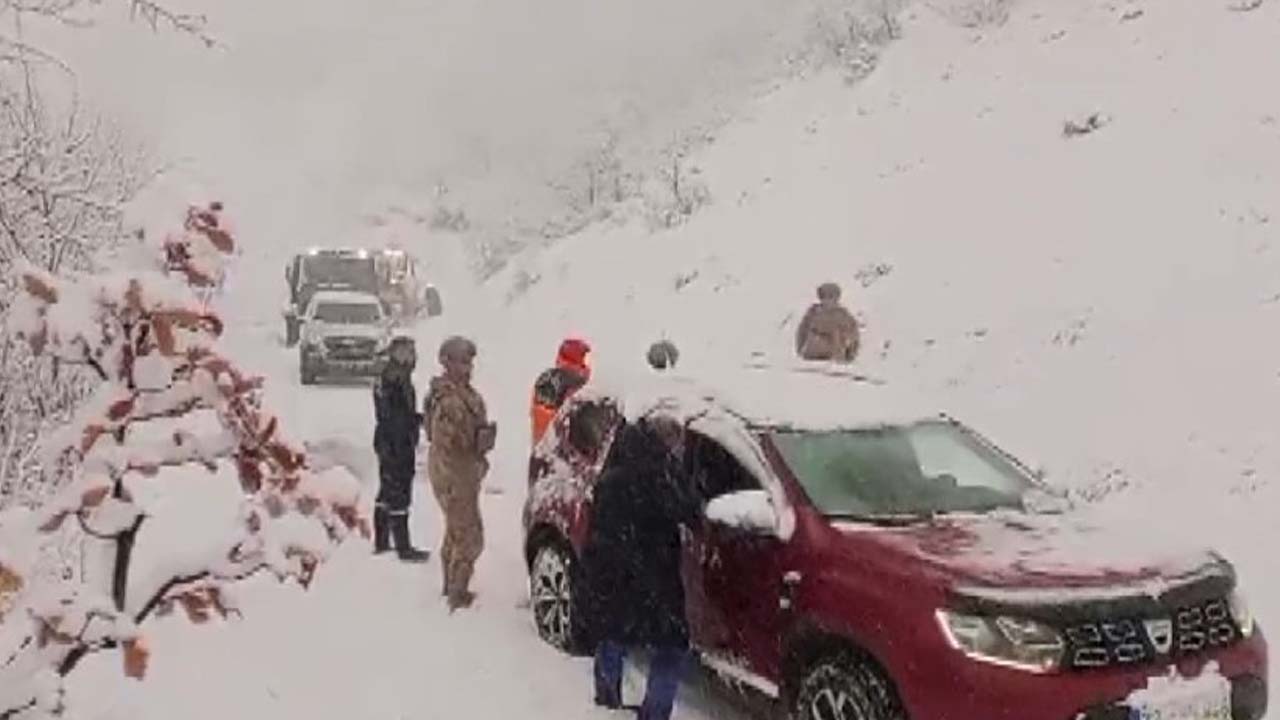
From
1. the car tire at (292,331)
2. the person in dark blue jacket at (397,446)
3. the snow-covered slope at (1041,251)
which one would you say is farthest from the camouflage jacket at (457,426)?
the car tire at (292,331)

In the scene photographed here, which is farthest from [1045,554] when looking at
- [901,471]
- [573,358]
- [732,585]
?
[573,358]

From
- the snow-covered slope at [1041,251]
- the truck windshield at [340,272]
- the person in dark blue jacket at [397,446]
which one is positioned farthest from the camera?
the truck windshield at [340,272]

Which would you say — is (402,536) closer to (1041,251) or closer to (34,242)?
(34,242)

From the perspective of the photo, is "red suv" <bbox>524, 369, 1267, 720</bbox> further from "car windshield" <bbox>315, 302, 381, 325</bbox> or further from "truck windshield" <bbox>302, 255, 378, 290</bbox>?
"truck windshield" <bbox>302, 255, 378, 290</bbox>

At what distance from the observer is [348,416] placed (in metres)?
20.7

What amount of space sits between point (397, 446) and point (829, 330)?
366cm

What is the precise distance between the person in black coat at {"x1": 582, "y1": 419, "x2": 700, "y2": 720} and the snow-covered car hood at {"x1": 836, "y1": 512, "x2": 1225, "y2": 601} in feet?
2.75

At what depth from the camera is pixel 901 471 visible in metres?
7.59

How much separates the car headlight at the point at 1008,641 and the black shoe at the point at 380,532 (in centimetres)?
629

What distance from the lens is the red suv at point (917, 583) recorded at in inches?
240

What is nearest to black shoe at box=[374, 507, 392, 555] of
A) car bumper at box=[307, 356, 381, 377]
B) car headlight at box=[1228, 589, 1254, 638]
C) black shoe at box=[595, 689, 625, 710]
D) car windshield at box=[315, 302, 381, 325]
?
black shoe at box=[595, 689, 625, 710]

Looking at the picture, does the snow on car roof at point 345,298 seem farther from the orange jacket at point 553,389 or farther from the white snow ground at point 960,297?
the orange jacket at point 553,389

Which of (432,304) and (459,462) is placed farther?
(432,304)

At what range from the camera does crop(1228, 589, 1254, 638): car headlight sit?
6703 millimetres
